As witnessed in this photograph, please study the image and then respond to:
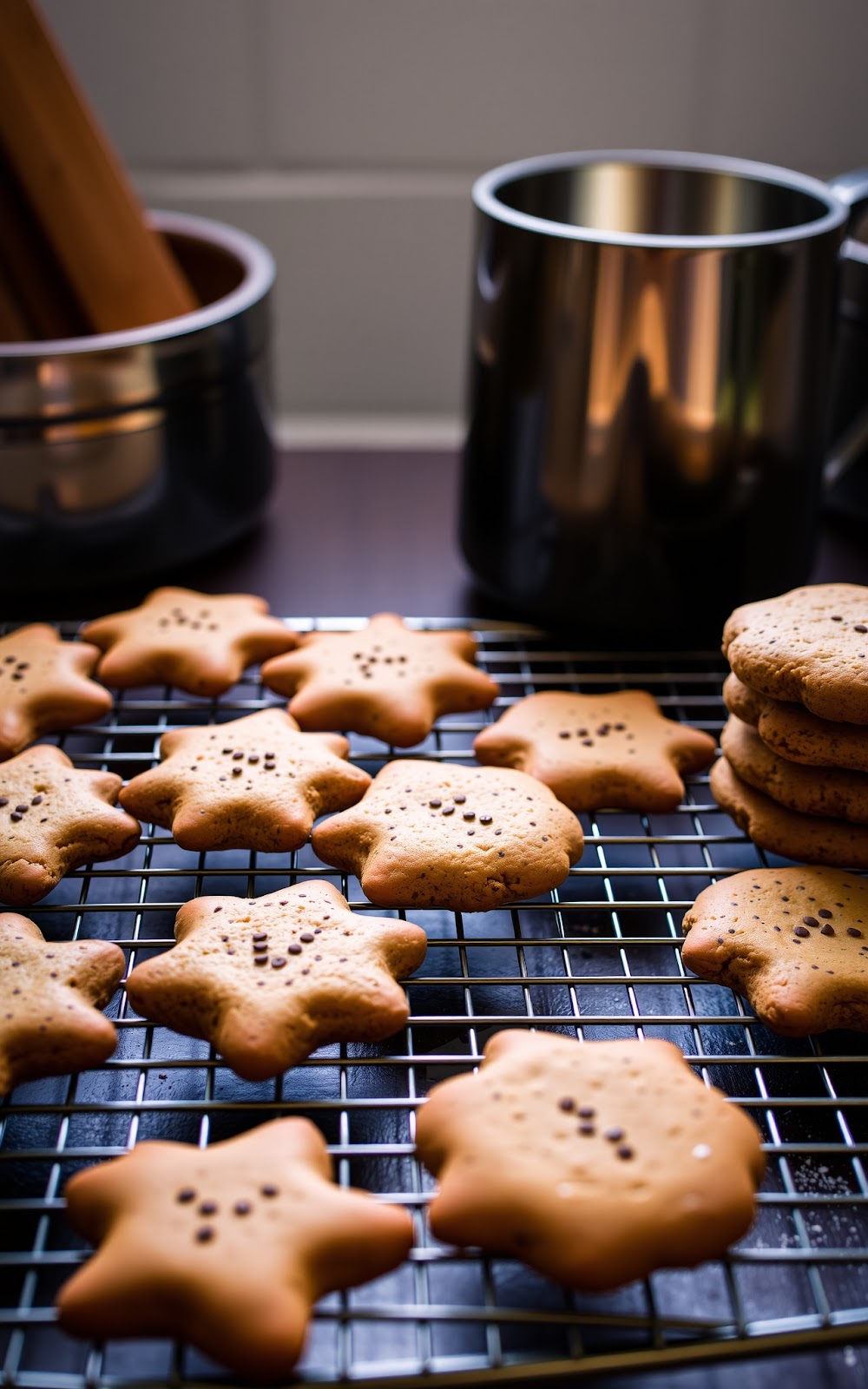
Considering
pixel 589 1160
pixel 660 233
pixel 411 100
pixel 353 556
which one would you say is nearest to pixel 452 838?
pixel 589 1160

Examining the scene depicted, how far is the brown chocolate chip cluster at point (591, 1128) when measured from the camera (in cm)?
57

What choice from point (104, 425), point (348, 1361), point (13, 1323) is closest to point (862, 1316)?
point (348, 1361)

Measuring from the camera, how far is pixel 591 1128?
0.58 meters

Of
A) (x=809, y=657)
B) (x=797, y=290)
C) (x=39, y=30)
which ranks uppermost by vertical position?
(x=39, y=30)

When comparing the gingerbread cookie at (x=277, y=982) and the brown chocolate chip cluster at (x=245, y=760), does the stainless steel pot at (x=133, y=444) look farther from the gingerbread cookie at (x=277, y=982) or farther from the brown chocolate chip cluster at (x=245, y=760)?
the gingerbread cookie at (x=277, y=982)

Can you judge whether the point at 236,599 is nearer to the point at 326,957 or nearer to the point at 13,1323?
the point at 326,957

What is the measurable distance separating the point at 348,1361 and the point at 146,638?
1.86ft

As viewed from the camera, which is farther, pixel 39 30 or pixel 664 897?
pixel 39 30

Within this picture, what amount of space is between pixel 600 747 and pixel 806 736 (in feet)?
0.50

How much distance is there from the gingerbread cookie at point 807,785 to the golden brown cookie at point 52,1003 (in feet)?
1.31

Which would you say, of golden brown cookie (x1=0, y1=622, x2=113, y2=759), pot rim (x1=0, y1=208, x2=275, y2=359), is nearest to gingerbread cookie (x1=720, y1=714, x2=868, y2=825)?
golden brown cookie (x1=0, y1=622, x2=113, y2=759)

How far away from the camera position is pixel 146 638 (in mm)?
965

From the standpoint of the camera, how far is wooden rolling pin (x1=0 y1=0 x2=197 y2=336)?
1.01m

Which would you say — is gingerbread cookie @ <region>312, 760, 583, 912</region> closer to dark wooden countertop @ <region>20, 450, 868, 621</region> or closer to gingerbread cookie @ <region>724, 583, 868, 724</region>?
gingerbread cookie @ <region>724, 583, 868, 724</region>
